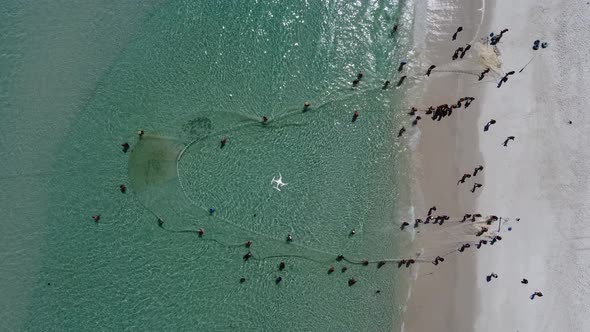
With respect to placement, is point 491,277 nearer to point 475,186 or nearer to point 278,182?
point 475,186

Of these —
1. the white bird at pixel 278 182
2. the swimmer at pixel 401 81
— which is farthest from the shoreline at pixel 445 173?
the white bird at pixel 278 182

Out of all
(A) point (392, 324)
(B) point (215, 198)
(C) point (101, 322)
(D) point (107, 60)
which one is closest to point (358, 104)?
(B) point (215, 198)

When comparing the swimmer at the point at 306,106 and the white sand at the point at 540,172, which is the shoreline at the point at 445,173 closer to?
the white sand at the point at 540,172

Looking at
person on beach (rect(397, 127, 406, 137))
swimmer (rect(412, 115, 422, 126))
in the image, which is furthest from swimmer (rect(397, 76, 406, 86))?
person on beach (rect(397, 127, 406, 137))

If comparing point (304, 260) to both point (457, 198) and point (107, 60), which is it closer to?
point (457, 198)

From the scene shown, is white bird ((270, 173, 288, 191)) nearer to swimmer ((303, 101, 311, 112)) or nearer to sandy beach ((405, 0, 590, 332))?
swimmer ((303, 101, 311, 112))
